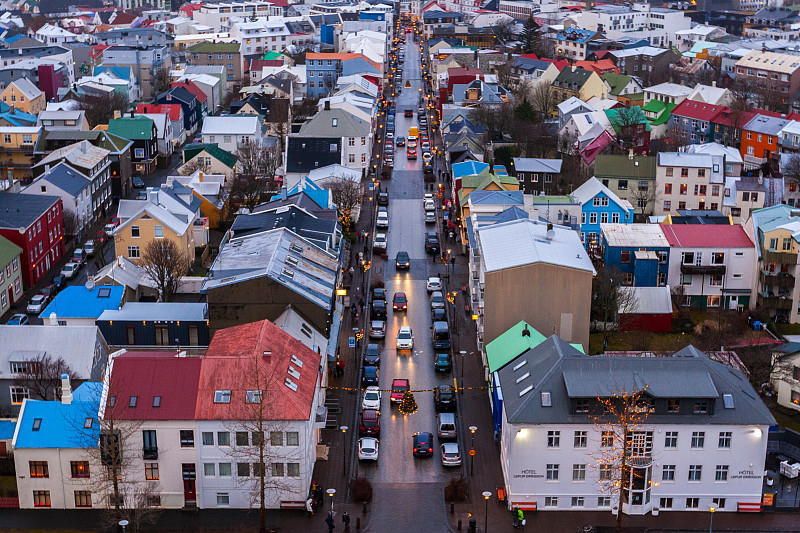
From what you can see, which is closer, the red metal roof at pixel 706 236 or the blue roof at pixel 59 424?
the blue roof at pixel 59 424

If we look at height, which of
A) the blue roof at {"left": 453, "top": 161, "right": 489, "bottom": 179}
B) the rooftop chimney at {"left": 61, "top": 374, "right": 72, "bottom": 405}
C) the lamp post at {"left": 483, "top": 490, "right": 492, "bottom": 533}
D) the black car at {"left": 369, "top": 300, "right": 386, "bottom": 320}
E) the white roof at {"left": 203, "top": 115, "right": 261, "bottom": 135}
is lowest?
the lamp post at {"left": 483, "top": 490, "right": 492, "bottom": 533}

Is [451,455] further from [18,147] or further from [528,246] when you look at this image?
[18,147]

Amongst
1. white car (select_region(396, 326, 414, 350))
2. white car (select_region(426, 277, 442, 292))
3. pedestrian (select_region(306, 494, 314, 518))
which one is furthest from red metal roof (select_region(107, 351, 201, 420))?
white car (select_region(426, 277, 442, 292))

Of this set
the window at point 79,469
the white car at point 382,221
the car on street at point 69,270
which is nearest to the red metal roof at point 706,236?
the white car at point 382,221

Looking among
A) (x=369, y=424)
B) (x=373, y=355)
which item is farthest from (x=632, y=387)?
(x=373, y=355)

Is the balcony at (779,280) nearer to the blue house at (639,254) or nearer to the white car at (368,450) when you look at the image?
the blue house at (639,254)

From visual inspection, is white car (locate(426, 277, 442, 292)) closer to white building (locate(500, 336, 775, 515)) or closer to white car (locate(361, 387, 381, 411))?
white car (locate(361, 387, 381, 411))
